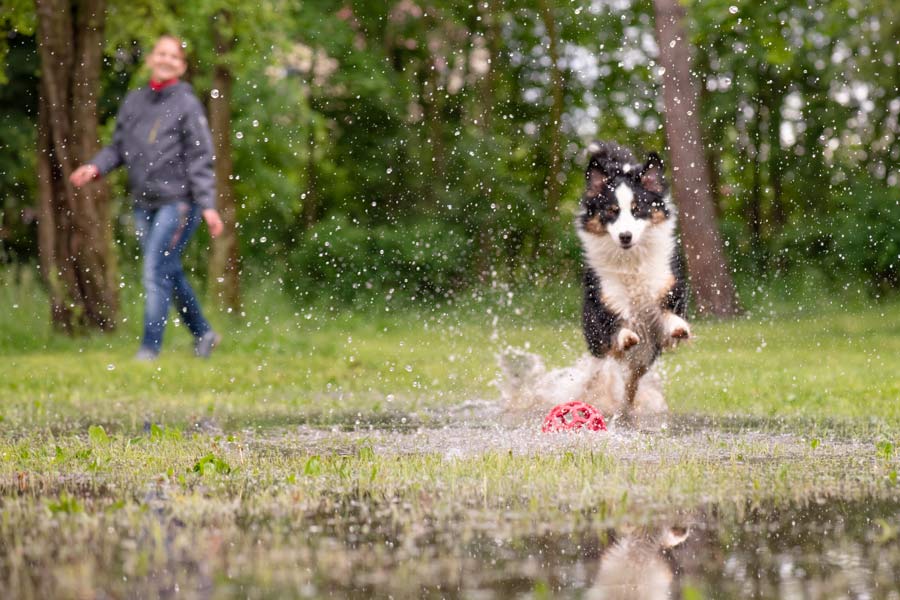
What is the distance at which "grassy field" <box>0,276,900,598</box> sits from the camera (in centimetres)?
369

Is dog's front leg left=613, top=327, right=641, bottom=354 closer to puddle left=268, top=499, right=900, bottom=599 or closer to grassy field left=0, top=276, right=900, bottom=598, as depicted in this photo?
grassy field left=0, top=276, right=900, bottom=598

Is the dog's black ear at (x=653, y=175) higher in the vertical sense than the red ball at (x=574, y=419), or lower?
higher

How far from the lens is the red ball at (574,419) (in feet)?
23.6

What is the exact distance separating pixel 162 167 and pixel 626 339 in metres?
4.62

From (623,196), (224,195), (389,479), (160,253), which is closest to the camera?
(389,479)

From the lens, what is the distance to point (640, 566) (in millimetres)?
3758

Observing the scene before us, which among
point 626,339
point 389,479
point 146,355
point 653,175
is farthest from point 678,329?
point 146,355

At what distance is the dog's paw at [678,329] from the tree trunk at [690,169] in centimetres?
1210

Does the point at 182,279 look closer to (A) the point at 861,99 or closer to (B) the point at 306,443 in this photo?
(B) the point at 306,443

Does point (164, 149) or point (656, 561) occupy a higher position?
point (164, 149)

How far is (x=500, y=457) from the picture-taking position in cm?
585

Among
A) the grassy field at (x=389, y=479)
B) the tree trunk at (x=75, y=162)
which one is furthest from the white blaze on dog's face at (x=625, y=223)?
the tree trunk at (x=75, y=162)

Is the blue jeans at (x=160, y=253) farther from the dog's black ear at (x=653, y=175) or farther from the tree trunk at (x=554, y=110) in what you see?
the tree trunk at (x=554, y=110)

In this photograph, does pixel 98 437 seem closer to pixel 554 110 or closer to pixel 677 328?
pixel 677 328
